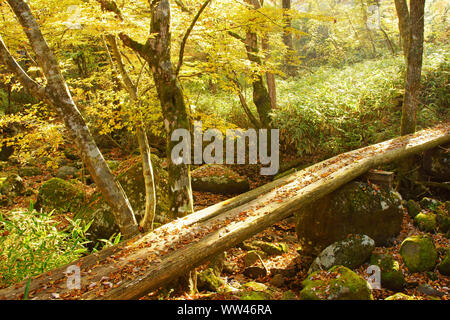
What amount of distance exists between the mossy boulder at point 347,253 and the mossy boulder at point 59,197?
18.5ft

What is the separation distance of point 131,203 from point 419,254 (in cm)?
537

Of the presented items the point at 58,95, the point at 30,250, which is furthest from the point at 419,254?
the point at 58,95

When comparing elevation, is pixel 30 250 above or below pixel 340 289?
above

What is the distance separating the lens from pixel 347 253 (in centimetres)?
456

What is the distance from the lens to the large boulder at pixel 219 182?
26.4 feet

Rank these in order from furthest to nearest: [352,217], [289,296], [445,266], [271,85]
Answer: [271,85] → [352,217] → [445,266] → [289,296]

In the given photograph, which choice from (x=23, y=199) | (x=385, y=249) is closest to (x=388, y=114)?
(x=385, y=249)

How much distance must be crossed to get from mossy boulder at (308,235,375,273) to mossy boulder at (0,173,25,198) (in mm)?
8257

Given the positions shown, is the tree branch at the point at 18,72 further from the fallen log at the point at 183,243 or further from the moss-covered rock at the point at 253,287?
the moss-covered rock at the point at 253,287

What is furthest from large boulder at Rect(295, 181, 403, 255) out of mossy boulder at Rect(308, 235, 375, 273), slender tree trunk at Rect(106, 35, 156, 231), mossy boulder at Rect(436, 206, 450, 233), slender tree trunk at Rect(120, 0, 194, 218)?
slender tree trunk at Rect(106, 35, 156, 231)

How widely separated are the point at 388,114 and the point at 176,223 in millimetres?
7293

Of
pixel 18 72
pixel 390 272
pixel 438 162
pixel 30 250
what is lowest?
pixel 390 272

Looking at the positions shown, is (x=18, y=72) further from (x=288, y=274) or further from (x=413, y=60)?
(x=413, y=60)
